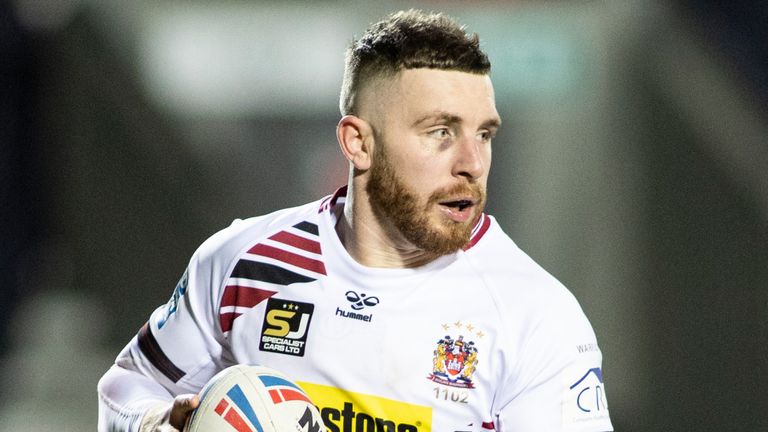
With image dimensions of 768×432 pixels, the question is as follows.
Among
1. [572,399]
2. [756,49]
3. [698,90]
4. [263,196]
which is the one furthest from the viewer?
[263,196]

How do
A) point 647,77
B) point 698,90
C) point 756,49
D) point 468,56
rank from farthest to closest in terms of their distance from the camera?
1. point 647,77
2. point 698,90
3. point 756,49
4. point 468,56

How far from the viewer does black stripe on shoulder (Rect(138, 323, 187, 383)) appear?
301 cm

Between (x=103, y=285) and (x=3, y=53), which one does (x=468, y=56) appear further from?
(x=3, y=53)

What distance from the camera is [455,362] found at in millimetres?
2672

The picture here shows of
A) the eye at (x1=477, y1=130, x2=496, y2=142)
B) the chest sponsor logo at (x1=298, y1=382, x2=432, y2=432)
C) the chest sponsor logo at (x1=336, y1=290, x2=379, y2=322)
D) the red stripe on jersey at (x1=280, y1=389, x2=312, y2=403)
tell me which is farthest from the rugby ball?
the eye at (x1=477, y1=130, x2=496, y2=142)

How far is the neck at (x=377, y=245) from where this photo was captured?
287 centimetres

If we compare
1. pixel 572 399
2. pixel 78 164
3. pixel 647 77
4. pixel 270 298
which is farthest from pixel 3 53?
pixel 572 399

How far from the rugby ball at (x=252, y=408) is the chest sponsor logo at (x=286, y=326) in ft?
0.80

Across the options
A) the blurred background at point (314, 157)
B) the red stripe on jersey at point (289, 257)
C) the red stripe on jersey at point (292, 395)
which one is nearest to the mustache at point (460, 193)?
the red stripe on jersey at point (289, 257)

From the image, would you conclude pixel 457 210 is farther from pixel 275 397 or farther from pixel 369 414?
pixel 275 397

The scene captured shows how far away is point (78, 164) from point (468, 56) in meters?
7.90

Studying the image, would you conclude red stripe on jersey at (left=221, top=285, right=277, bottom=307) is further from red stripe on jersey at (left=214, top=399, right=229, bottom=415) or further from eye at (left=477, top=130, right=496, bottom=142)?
eye at (left=477, top=130, right=496, bottom=142)

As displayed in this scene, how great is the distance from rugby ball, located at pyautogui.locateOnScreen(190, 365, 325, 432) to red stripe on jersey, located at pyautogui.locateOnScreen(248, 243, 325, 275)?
438 millimetres

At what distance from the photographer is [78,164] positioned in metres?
10.0
